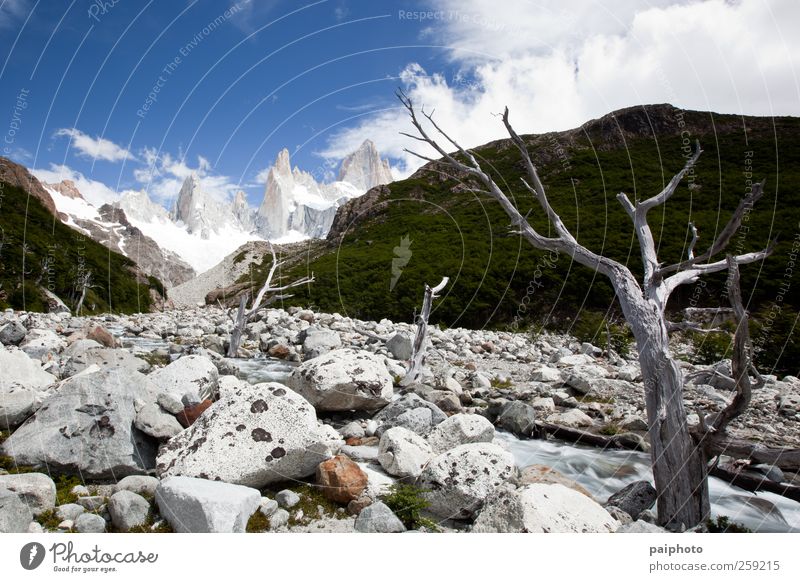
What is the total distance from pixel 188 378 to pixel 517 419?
734 centimetres

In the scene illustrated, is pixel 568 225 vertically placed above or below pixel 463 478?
above

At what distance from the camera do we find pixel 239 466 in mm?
5922

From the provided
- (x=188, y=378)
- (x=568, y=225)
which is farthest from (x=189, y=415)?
(x=568, y=225)

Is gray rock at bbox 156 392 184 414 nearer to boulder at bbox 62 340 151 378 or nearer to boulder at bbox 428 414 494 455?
boulder at bbox 62 340 151 378

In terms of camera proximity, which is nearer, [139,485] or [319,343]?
[139,485]

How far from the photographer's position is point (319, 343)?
2000cm

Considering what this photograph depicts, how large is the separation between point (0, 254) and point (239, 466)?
5014 cm

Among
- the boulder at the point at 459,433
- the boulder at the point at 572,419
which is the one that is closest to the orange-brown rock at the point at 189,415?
the boulder at the point at 459,433

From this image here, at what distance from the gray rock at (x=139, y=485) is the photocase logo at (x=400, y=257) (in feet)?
107

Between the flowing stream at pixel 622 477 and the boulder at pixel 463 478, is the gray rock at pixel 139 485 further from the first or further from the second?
the flowing stream at pixel 622 477

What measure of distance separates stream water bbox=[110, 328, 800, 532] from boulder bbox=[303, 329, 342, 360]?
10.5 metres

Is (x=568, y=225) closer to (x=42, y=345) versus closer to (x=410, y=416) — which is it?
(x=410, y=416)

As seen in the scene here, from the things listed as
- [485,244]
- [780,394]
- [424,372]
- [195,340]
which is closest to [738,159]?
[485,244]

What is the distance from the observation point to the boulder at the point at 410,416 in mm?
9109
